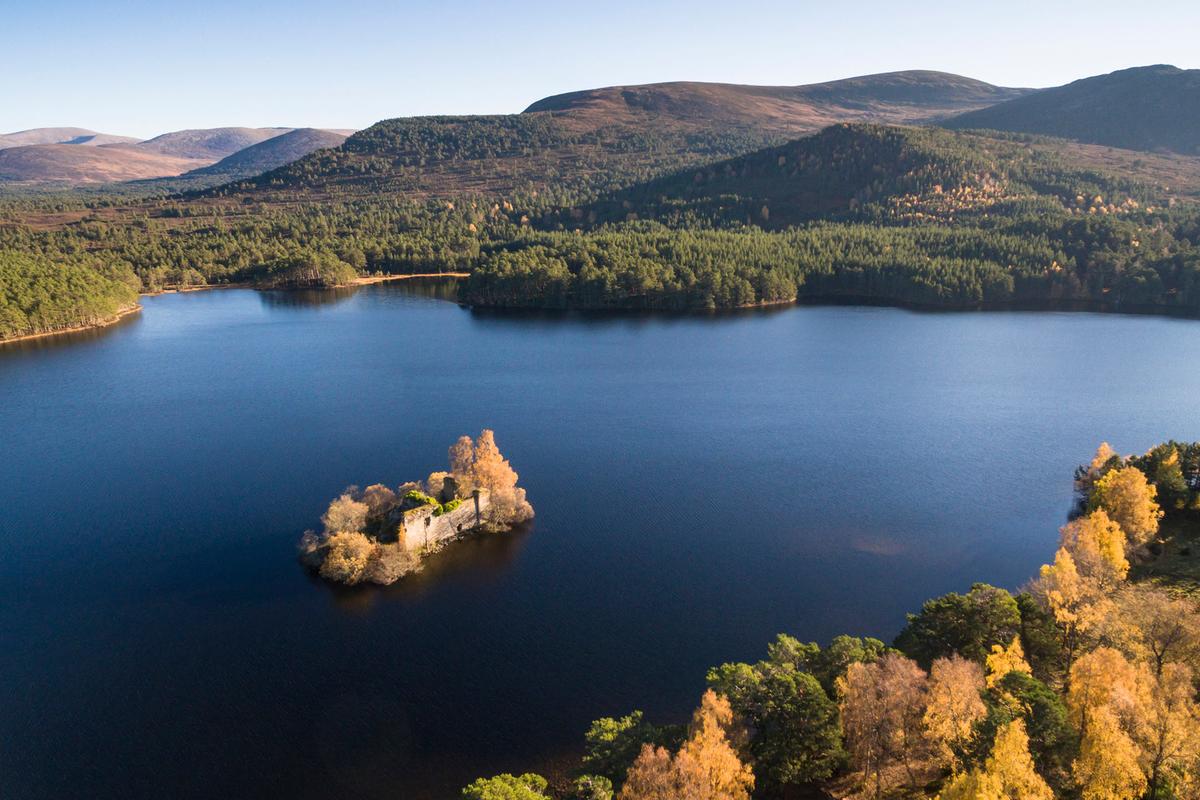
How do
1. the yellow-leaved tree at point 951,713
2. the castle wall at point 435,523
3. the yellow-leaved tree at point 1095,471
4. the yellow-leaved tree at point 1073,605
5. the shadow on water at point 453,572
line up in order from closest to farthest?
the yellow-leaved tree at point 951,713 < the yellow-leaved tree at point 1073,605 < the shadow on water at point 453,572 < the castle wall at point 435,523 < the yellow-leaved tree at point 1095,471

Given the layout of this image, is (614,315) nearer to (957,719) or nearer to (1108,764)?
(957,719)

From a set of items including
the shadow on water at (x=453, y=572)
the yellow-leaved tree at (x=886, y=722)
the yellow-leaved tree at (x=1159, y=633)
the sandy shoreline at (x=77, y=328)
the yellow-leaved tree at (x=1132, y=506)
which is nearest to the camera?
the yellow-leaved tree at (x=886, y=722)

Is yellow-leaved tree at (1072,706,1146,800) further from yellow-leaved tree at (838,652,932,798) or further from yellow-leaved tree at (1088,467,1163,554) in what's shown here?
yellow-leaved tree at (1088,467,1163,554)

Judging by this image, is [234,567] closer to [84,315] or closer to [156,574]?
[156,574]

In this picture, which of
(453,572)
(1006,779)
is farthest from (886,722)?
(453,572)

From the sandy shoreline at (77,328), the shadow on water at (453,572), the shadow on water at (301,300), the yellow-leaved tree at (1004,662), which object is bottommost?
the shadow on water at (453,572)

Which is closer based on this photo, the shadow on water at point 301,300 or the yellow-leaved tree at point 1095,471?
the yellow-leaved tree at point 1095,471

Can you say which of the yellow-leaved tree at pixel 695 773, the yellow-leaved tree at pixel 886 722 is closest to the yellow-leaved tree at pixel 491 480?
the yellow-leaved tree at pixel 695 773

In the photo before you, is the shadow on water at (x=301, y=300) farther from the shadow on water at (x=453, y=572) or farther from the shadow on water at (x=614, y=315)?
the shadow on water at (x=453, y=572)
